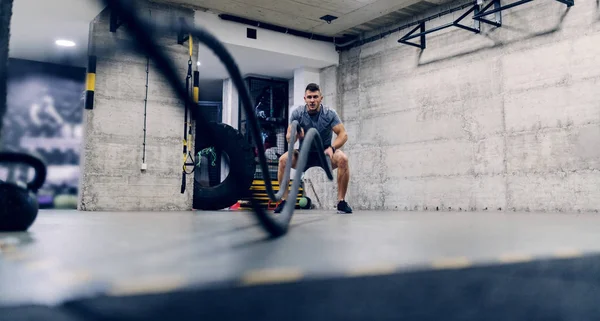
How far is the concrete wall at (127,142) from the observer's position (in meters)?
6.73

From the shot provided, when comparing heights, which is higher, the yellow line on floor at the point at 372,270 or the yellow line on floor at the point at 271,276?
the yellow line on floor at the point at 271,276

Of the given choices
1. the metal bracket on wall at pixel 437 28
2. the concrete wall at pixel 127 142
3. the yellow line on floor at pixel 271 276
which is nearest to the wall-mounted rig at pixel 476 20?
the metal bracket on wall at pixel 437 28

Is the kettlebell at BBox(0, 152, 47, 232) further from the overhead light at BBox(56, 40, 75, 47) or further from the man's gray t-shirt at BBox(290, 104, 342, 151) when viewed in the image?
the overhead light at BBox(56, 40, 75, 47)

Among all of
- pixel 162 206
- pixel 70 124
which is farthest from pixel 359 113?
pixel 70 124

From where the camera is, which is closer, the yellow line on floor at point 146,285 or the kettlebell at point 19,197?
the yellow line on floor at point 146,285

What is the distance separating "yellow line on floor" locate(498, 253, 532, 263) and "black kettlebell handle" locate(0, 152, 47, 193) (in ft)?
5.58

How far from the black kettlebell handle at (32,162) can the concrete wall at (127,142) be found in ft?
16.0

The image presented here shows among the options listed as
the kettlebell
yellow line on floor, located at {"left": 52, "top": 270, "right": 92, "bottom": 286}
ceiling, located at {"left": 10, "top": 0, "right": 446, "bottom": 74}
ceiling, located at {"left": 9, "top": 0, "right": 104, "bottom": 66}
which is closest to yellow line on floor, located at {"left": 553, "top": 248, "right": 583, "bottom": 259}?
yellow line on floor, located at {"left": 52, "top": 270, "right": 92, "bottom": 286}

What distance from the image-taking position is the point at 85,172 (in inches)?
262

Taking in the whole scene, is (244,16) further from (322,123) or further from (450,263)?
(450,263)

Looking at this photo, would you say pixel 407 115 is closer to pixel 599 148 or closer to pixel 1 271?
pixel 599 148

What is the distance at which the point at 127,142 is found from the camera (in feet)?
22.9

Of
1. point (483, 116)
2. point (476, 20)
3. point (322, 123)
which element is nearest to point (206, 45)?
point (322, 123)

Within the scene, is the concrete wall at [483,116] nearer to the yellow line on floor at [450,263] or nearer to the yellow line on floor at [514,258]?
the yellow line on floor at [514,258]
